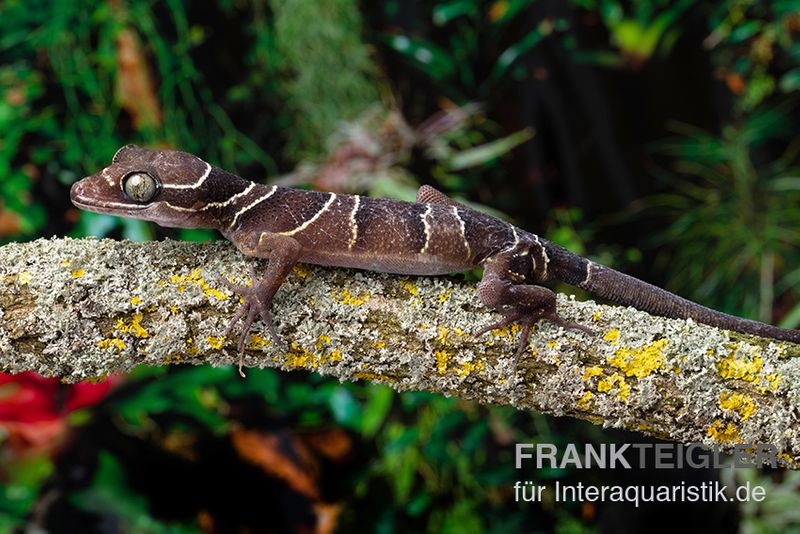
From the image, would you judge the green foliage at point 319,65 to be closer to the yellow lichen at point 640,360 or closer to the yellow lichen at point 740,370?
the yellow lichen at point 640,360

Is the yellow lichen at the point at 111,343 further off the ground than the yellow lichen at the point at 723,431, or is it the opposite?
the yellow lichen at the point at 111,343

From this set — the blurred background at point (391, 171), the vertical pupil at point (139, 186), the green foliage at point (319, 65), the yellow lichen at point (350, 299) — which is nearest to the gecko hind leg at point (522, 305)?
the yellow lichen at point (350, 299)

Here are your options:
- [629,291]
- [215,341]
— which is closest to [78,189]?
[215,341]

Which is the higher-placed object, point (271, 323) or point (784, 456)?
point (271, 323)

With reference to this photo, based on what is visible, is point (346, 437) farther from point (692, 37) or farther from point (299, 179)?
point (692, 37)

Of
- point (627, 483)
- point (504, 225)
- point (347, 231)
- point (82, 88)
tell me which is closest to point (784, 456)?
point (504, 225)

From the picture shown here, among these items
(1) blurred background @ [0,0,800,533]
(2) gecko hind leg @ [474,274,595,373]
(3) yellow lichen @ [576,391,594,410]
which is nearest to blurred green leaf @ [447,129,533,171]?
(1) blurred background @ [0,0,800,533]

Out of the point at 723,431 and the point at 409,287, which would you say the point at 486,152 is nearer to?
the point at 409,287
